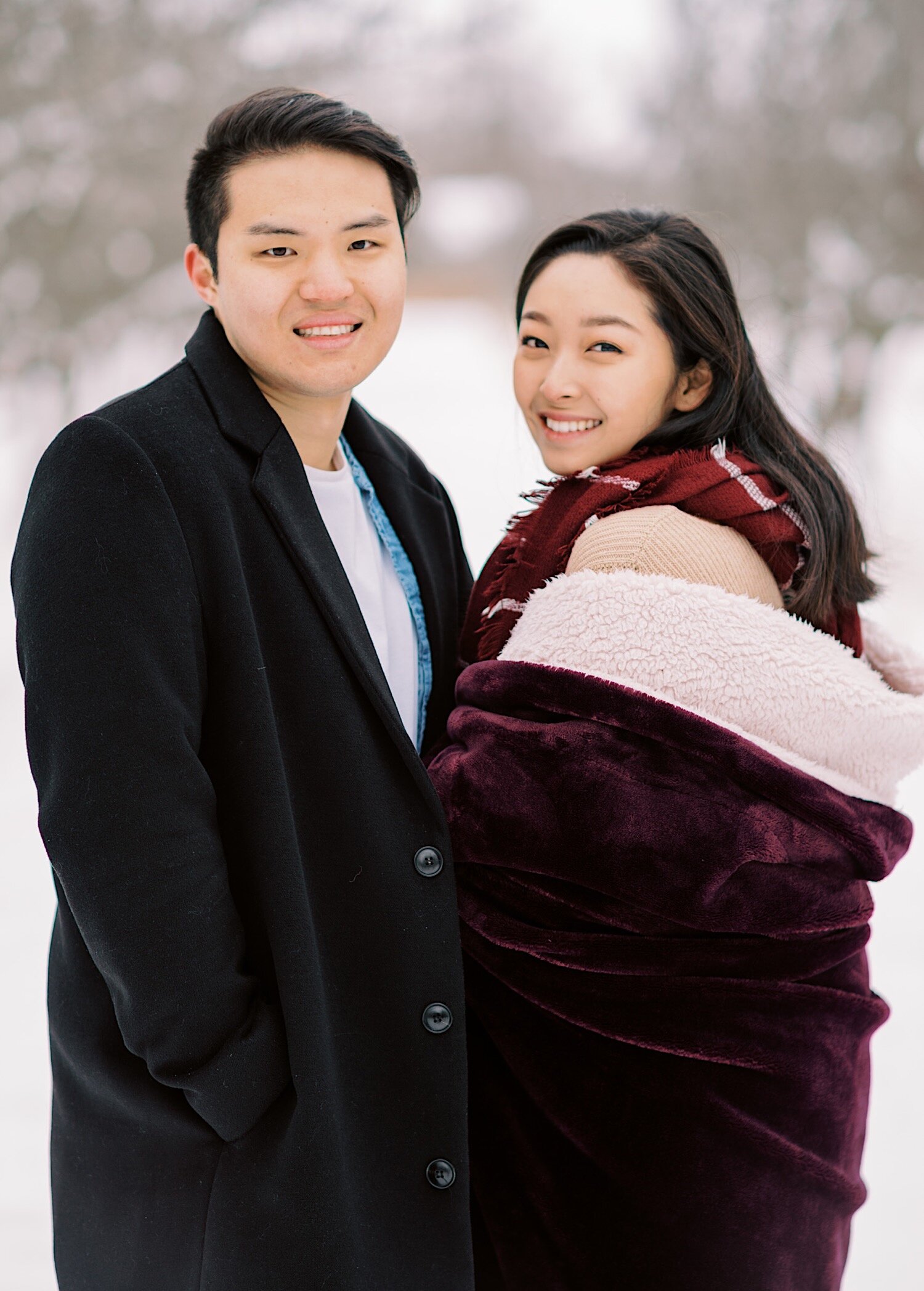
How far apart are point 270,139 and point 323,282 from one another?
0.60 ft

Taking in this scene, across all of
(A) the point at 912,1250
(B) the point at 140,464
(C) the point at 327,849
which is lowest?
(A) the point at 912,1250

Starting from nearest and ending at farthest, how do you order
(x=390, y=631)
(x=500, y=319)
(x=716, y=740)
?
(x=716, y=740), (x=390, y=631), (x=500, y=319)

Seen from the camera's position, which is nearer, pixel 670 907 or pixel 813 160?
pixel 670 907

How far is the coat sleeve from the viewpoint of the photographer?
1140mm

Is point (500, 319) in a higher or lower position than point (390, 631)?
higher

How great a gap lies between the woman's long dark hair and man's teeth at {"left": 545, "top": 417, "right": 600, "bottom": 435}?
0.09 m

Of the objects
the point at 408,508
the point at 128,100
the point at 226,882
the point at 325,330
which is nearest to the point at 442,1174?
the point at 226,882

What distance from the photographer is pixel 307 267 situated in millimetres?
1384

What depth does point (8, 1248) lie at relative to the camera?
87.4 inches

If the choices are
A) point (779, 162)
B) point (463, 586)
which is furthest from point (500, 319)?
point (463, 586)

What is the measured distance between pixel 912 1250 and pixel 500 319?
4.66m

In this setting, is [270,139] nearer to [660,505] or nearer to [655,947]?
[660,505]

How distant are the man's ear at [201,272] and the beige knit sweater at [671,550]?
0.59 metres

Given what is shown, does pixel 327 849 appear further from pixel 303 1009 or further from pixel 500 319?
Answer: pixel 500 319
